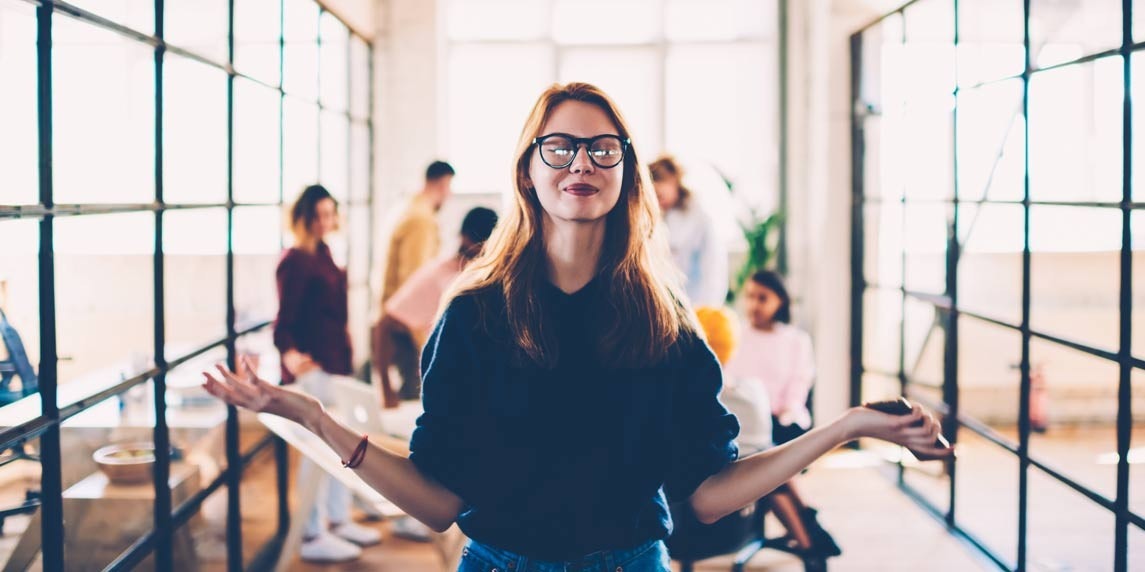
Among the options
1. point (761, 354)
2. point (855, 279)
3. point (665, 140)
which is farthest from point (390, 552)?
point (665, 140)

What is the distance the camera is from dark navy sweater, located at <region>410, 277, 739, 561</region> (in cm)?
141

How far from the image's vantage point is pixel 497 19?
6680 mm

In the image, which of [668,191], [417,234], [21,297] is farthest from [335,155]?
[21,297]

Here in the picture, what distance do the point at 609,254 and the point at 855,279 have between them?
445 centimetres

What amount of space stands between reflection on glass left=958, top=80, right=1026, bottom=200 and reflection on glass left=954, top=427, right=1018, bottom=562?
1.07 m

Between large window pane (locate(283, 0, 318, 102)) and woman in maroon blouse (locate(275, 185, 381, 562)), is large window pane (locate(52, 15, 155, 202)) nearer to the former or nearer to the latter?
woman in maroon blouse (locate(275, 185, 381, 562))

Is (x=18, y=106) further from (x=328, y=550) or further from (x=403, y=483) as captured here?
(x=328, y=550)

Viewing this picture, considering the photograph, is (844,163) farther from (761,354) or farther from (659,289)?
(659,289)

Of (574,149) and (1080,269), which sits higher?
(574,149)

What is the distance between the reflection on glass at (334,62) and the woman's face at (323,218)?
1.04 m

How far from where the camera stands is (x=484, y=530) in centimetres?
143

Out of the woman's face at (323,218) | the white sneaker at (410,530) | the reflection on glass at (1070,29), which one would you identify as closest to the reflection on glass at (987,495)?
the reflection on glass at (1070,29)

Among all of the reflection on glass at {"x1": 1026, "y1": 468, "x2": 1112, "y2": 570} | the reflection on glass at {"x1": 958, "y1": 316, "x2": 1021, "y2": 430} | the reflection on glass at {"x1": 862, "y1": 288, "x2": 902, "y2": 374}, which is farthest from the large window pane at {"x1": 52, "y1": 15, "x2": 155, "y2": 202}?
the reflection on glass at {"x1": 958, "y1": 316, "x2": 1021, "y2": 430}

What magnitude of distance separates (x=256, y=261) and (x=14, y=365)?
1964 millimetres
